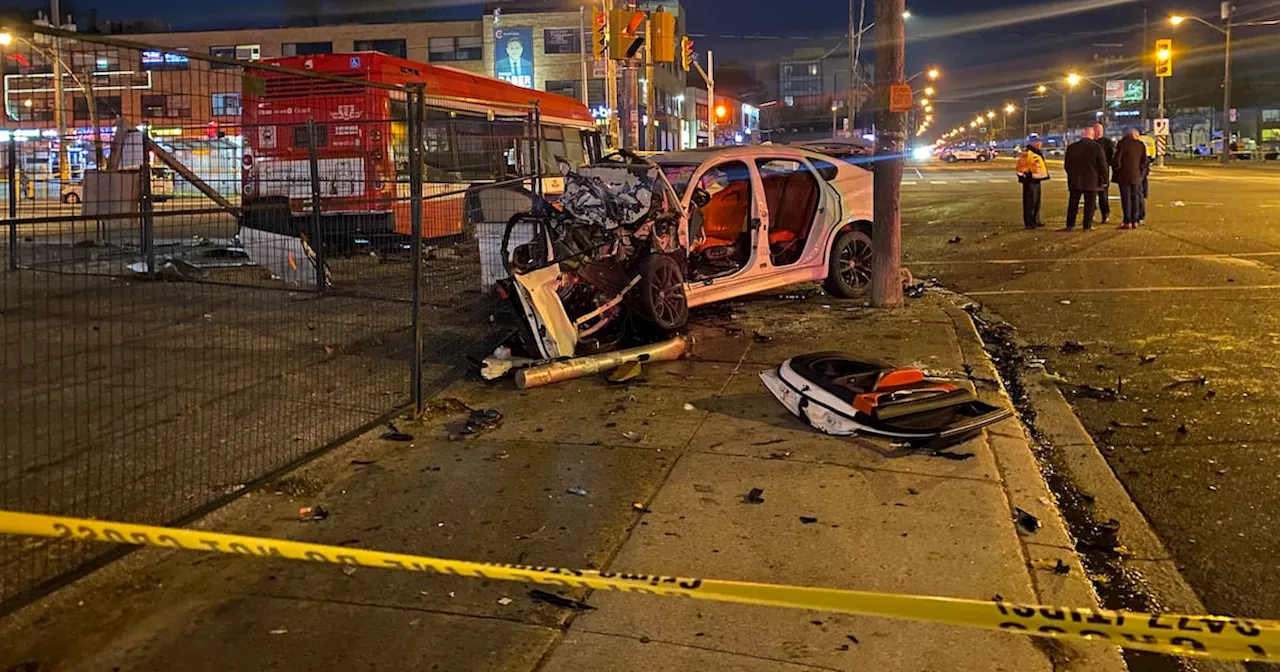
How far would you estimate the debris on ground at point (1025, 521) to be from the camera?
4680 millimetres

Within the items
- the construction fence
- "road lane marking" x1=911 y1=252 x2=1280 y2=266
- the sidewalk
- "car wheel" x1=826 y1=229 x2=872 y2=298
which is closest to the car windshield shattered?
the construction fence

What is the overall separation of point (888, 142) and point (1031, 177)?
9479mm

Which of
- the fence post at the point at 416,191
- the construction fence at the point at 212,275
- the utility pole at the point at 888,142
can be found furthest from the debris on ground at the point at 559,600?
the utility pole at the point at 888,142

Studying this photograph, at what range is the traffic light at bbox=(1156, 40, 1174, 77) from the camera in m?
42.2

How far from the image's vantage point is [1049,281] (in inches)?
488

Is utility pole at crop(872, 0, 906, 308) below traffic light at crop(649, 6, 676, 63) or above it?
below

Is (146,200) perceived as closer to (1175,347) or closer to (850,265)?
(850,265)

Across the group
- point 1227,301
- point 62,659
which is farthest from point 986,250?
point 62,659

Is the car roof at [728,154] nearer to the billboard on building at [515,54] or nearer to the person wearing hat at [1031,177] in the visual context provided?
the person wearing hat at [1031,177]

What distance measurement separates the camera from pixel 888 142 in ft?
32.8

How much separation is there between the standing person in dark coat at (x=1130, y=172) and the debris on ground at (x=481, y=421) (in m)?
14.3

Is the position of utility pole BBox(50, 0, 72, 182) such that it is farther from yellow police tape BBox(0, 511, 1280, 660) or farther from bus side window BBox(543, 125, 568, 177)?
bus side window BBox(543, 125, 568, 177)

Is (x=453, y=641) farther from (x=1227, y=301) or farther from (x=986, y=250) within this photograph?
(x=986, y=250)

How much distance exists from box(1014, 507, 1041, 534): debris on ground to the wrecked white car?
3.67m
